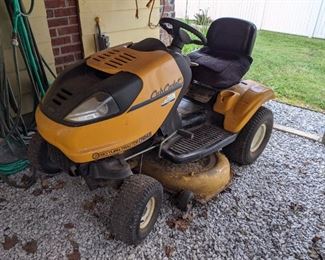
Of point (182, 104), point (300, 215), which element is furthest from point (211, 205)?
point (182, 104)

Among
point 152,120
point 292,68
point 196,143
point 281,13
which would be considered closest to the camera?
point 152,120

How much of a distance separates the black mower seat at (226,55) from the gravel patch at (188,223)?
70 centimetres

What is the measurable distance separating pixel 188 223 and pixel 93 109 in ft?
2.94

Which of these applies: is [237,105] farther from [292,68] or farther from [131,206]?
[292,68]

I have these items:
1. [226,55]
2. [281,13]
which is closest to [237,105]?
[226,55]

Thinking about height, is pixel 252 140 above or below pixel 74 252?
above

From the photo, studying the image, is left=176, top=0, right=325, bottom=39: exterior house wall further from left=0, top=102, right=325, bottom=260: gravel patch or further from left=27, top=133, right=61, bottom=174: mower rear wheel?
left=27, top=133, right=61, bottom=174: mower rear wheel

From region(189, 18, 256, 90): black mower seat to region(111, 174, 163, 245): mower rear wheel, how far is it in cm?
93

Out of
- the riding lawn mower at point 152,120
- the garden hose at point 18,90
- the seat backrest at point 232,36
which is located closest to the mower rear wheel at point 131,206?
the riding lawn mower at point 152,120

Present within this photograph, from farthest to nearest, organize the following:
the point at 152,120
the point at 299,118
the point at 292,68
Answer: the point at 292,68 < the point at 299,118 < the point at 152,120

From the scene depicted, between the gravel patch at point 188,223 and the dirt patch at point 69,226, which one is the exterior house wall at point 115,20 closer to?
the gravel patch at point 188,223

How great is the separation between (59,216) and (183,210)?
72 centimetres

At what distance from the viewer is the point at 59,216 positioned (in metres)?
1.91

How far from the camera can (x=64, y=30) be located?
2543 millimetres
